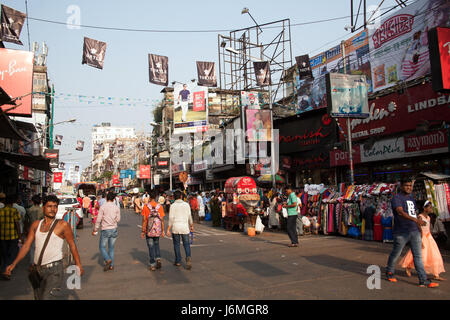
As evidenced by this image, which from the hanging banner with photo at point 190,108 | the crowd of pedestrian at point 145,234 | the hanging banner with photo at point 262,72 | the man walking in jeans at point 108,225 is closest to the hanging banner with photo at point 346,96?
the crowd of pedestrian at point 145,234

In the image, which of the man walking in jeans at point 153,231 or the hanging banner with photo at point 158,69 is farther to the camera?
the hanging banner with photo at point 158,69

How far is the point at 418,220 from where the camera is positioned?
6465 millimetres

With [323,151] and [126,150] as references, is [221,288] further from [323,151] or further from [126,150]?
[126,150]

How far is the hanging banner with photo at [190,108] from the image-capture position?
121 ft

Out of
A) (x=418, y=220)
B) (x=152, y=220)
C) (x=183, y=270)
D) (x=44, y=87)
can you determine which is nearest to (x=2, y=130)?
(x=152, y=220)

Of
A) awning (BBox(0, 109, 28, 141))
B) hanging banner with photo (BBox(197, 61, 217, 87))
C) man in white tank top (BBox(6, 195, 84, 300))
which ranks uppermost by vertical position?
hanging banner with photo (BBox(197, 61, 217, 87))

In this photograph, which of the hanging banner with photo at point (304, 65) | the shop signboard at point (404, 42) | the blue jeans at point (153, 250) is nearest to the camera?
the blue jeans at point (153, 250)

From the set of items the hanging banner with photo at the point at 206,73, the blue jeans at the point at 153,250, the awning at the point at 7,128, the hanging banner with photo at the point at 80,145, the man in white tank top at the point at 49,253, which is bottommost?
the blue jeans at the point at 153,250

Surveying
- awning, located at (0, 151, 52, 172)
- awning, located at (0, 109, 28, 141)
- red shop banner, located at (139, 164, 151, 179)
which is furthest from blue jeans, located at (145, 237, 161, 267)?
red shop banner, located at (139, 164, 151, 179)

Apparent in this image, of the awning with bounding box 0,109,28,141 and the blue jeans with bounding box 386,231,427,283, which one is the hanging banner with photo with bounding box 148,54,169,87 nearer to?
the awning with bounding box 0,109,28,141

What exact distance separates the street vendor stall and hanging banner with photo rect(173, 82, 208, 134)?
20.2m

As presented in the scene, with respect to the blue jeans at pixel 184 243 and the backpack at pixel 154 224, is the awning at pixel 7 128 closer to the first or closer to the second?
the backpack at pixel 154 224

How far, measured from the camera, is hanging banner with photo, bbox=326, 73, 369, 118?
14438mm

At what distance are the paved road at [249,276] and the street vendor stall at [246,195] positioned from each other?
154 inches
